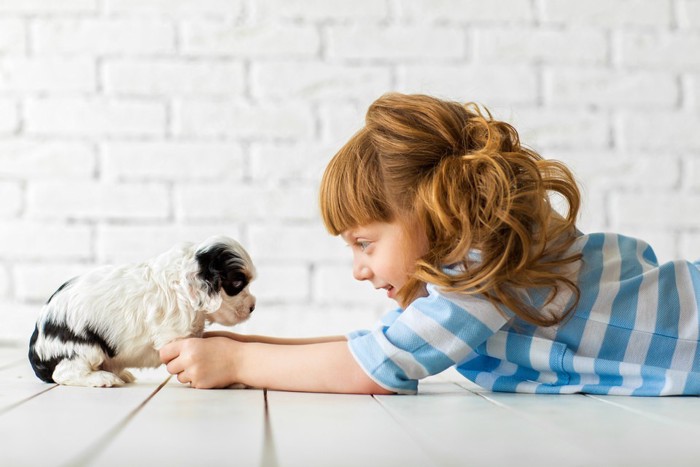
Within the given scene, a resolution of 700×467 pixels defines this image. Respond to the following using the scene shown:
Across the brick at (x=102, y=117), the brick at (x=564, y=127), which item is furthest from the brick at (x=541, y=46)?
the brick at (x=102, y=117)

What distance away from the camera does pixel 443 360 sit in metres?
1.18

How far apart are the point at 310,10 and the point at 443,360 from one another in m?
Result: 1.10

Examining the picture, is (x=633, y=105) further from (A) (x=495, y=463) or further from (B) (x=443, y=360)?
(A) (x=495, y=463)

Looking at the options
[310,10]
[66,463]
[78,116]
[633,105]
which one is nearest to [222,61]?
[310,10]

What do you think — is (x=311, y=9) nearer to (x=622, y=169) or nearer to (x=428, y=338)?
(x=622, y=169)

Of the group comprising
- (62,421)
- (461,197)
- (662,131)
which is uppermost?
(662,131)

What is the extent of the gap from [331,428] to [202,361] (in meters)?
0.38

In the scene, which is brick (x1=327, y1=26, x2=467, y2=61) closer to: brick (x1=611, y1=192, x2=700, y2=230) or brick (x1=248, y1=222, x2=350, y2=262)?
brick (x1=248, y1=222, x2=350, y2=262)

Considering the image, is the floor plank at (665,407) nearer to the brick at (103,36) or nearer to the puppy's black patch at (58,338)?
the puppy's black patch at (58,338)

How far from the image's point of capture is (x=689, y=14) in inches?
82.2

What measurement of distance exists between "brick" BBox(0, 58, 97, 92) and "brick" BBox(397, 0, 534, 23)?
77cm

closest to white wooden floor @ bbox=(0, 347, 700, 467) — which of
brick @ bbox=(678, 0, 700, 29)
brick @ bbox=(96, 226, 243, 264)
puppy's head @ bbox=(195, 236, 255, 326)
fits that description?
puppy's head @ bbox=(195, 236, 255, 326)

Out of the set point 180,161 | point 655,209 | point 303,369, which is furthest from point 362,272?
point 655,209

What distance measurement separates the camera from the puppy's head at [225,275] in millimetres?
1232
